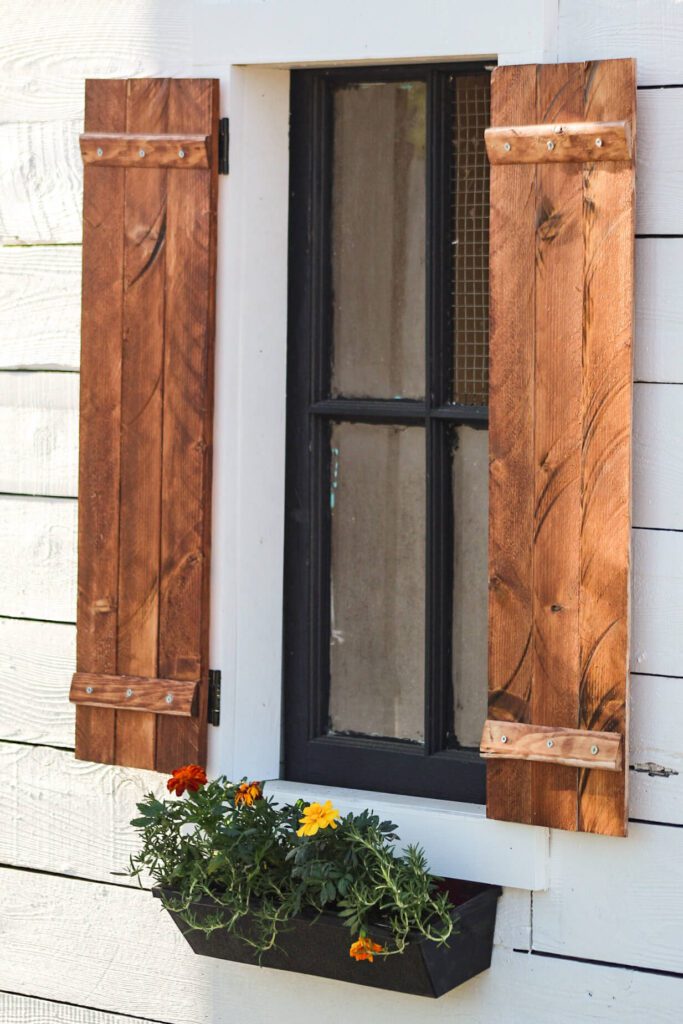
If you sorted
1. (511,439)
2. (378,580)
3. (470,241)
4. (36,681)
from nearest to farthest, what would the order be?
(511,439), (470,241), (378,580), (36,681)

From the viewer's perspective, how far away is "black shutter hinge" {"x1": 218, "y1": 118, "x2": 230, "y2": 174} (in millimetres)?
2287

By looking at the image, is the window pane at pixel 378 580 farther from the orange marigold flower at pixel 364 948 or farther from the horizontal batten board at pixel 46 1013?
the horizontal batten board at pixel 46 1013

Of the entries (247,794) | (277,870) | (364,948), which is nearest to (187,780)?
(247,794)

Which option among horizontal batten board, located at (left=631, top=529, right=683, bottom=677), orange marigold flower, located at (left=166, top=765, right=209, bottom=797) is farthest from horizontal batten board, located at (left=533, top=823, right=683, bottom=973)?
orange marigold flower, located at (left=166, top=765, right=209, bottom=797)

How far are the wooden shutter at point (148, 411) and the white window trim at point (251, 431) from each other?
34 millimetres

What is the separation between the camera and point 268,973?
2.30 meters

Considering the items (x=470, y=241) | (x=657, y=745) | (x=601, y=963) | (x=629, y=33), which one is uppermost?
(x=629, y=33)

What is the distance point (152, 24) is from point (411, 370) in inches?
29.8

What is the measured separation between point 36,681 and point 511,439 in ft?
3.31

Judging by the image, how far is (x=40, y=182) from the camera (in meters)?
2.43

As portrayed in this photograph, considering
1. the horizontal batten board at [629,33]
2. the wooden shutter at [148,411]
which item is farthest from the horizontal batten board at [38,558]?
the horizontal batten board at [629,33]

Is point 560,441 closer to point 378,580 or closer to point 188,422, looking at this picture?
point 378,580

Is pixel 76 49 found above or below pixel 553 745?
above

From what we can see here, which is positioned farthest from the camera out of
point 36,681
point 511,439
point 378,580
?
point 36,681
